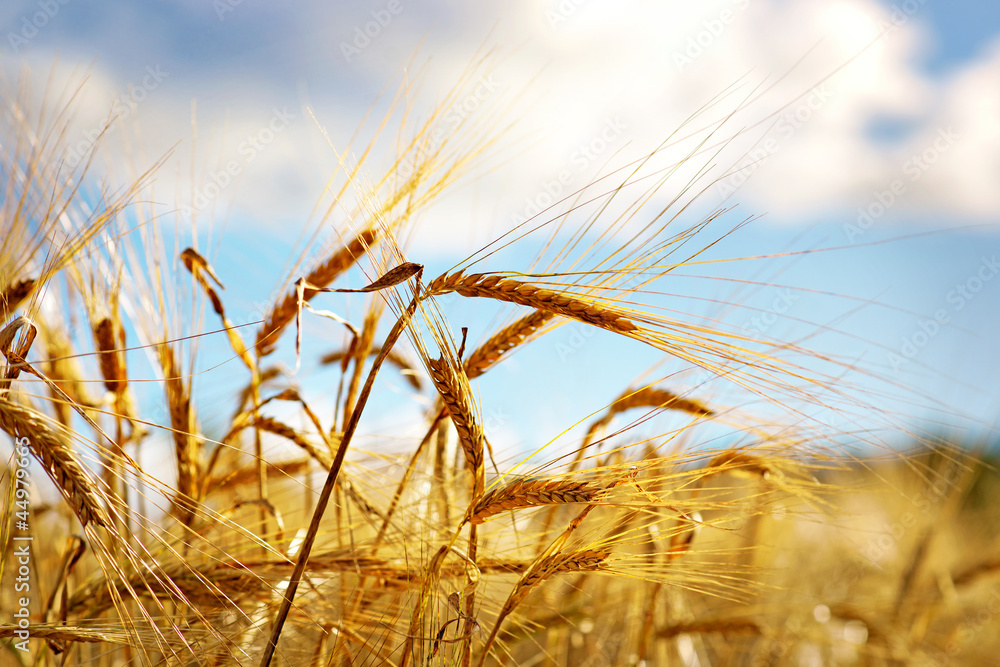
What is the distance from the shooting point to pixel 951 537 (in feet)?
13.9

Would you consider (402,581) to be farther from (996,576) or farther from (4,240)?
(996,576)

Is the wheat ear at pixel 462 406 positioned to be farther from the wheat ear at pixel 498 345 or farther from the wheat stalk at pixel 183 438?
the wheat stalk at pixel 183 438

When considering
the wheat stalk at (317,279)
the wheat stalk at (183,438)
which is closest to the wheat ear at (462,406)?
the wheat stalk at (317,279)

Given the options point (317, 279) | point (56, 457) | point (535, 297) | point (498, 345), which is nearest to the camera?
point (56, 457)

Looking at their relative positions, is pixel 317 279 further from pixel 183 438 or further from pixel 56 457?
pixel 56 457

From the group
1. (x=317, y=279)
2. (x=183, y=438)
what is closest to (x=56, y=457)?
(x=183, y=438)

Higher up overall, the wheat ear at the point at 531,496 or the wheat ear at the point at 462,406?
the wheat ear at the point at 462,406

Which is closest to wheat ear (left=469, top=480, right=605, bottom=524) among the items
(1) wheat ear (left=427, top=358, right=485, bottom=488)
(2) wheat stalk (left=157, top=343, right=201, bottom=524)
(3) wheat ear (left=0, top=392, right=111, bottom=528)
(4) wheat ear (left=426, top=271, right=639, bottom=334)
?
(1) wheat ear (left=427, top=358, right=485, bottom=488)

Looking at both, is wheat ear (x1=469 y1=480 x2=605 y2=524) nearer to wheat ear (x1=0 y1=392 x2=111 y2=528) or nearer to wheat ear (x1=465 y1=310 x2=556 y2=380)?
wheat ear (x1=465 y1=310 x2=556 y2=380)

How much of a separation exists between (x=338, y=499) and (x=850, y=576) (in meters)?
3.59

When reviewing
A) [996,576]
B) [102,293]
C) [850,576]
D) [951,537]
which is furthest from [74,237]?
[951,537]

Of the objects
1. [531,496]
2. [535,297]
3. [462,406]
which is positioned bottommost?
[531,496]

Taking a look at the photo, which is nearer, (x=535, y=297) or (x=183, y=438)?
(x=535, y=297)

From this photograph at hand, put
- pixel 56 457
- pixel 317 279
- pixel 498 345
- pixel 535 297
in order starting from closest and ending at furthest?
pixel 56 457, pixel 535 297, pixel 498 345, pixel 317 279
